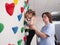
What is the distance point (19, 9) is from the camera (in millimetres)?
952

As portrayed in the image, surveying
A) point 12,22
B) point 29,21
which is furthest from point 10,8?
point 29,21

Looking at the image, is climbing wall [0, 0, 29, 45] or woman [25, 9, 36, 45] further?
woman [25, 9, 36, 45]

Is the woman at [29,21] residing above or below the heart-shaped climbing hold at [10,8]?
below

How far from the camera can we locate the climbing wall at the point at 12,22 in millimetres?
767

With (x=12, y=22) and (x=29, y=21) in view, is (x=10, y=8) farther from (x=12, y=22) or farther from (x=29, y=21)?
(x=29, y=21)

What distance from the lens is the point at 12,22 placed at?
84 cm

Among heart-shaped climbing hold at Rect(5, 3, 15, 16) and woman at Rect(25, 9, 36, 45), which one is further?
woman at Rect(25, 9, 36, 45)

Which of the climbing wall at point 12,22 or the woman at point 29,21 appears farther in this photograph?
the woman at point 29,21

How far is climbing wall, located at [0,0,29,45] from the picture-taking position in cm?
77

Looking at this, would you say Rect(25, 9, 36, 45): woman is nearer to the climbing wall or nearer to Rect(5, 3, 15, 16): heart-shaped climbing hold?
the climbing wall

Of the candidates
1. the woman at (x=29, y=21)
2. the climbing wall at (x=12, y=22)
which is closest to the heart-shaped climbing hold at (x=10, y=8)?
the climbing wall at (x=12, y=22)

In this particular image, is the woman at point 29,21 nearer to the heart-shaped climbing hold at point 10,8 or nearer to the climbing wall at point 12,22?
the climbing wall at point 12,22

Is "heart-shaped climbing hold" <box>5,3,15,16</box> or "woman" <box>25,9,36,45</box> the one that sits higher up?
"heart-shaped climbing hold" <box>5,3,15,16</box>

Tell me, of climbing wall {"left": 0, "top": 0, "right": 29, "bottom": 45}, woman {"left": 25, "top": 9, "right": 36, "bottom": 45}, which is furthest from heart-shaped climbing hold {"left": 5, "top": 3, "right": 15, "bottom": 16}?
woman {"left": 25, "top": 9, "right": 36, "bottom": 45}
